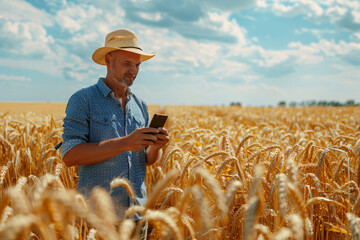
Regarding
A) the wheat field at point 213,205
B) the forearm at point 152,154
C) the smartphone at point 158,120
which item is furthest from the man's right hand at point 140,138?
the forearm at point 152,154

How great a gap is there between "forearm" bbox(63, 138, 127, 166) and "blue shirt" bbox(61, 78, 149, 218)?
0.06 meters

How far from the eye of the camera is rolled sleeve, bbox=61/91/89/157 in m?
2.24

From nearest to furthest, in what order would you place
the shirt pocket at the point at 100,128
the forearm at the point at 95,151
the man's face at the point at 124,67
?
1. the forearm at the point at 95,151
2. the shirt pocket at the point at 100,128
3. the man's face at the point at 124,67

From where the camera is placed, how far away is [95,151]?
2143 mm

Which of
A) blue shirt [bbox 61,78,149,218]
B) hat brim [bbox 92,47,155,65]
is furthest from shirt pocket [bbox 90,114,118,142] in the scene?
hat brim [bbox 92,47,155,65]

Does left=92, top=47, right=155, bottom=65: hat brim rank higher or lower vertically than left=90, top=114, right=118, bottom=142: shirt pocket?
higher

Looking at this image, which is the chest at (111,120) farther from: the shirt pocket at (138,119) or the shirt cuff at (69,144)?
the shirt cuff at (69,144)

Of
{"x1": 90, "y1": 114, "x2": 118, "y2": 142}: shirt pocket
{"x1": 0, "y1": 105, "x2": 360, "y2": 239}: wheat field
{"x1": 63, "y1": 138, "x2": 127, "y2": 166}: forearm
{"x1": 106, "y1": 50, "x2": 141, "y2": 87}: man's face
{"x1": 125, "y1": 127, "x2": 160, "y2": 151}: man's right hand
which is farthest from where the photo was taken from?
{"x1": 106, "y1": 50, "x2": 141, "y2": 87}: man's face

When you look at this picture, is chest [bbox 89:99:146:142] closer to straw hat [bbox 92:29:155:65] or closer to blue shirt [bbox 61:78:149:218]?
blue shirt [bbox 61:78:149:218]

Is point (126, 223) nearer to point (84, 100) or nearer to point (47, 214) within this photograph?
point (47, 214)

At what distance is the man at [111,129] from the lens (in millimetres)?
2188

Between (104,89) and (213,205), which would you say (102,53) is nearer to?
(104,89)

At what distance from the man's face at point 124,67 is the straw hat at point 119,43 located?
0.06 meters

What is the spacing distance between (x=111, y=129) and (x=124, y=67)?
58cm
